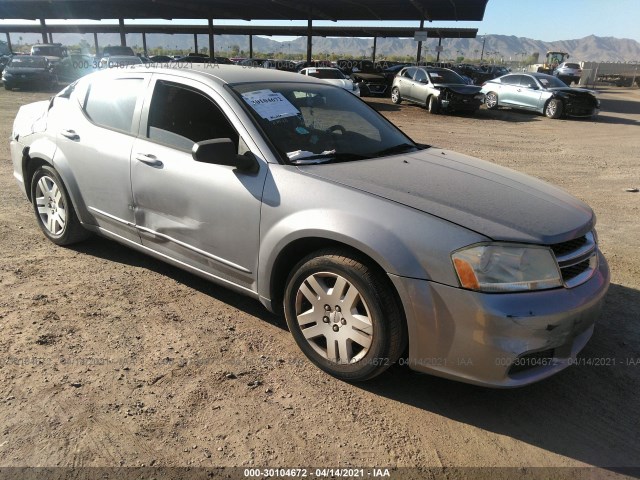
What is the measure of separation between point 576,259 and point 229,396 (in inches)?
81.3

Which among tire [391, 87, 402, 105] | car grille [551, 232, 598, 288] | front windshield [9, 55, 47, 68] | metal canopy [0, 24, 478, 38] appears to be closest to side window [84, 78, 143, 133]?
car grille [551, 232, 598, 288]

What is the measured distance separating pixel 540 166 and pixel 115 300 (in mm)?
8460

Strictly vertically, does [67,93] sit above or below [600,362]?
above

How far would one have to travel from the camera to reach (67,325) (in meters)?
3.45

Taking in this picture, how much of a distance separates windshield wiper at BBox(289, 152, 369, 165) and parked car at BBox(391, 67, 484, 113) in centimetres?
1614

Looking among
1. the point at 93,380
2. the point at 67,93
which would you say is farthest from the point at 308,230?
the point at 67,93

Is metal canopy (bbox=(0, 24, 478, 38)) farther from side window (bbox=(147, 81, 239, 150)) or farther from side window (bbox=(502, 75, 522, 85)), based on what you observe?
side window (bbox=(147, 81, 239, 150))

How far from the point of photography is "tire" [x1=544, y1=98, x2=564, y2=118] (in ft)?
57.7

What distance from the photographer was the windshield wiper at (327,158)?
3.16m

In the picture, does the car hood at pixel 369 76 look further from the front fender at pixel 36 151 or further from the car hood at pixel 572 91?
the front fender at pixel 36 151

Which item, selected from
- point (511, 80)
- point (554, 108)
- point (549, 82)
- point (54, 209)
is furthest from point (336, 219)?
point (511, 80)

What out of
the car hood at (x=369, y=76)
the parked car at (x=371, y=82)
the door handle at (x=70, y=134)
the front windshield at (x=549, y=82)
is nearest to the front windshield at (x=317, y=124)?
the door handle at (x=70, y=134)

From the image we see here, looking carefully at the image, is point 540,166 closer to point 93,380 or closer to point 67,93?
point 67,93

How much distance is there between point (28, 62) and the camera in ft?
74.6
